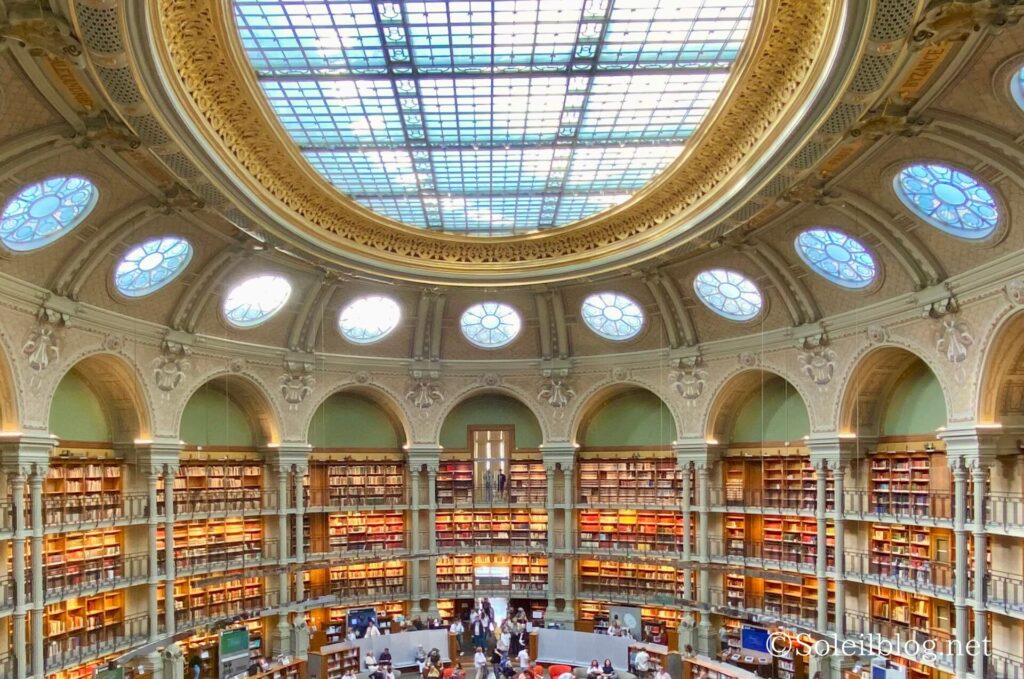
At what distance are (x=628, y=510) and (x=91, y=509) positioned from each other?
15.1 meters

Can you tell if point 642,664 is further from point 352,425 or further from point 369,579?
point 352,425

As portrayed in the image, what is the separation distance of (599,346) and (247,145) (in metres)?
13.4

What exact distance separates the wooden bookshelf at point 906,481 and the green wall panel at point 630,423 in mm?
6614

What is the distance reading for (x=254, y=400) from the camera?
25.4m

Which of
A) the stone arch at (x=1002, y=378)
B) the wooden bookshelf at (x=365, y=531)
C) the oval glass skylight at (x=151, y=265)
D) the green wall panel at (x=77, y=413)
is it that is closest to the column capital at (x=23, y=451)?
the green wall panel at (x=77, y=413)

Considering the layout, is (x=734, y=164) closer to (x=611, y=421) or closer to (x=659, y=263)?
(x=659, y=263)

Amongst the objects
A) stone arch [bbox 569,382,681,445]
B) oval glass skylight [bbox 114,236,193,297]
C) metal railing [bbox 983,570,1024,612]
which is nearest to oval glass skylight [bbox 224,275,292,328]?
oval glass skylight [bbox 114,236,193,297]

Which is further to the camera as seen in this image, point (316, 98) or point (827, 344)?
point (827, 344)

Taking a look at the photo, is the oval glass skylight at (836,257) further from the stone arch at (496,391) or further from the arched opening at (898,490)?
the stone arch at (496,391)

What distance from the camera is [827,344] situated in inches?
859

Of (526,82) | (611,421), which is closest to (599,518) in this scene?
(611,421)

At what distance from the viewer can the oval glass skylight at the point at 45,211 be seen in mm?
15508

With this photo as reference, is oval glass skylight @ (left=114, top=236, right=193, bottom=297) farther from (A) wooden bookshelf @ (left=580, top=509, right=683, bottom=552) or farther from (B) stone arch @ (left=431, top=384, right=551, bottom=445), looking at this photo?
(A) wooden bookshelf @ (left=580, top=509, right=683, bottom=552)

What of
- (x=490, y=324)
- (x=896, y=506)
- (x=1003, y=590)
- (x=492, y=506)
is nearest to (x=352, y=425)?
(x=492, y=506)
